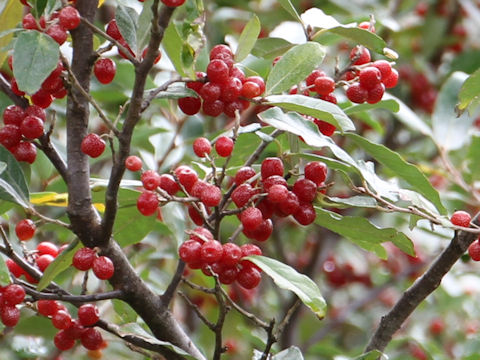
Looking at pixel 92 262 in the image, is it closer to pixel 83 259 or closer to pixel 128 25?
pixel 83 259

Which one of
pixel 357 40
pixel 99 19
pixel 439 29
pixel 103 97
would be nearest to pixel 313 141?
pixel 357 40

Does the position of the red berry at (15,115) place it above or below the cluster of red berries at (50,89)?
below

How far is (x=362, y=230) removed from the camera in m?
1.00

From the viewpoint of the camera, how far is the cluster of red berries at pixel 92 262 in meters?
0.88

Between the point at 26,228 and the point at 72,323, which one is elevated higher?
the point at 26,228

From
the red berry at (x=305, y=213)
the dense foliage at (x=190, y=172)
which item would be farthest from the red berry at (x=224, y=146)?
the red berry at (x=305, y=213)

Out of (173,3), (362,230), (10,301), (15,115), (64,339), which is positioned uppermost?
(173,3)

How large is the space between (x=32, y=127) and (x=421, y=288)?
0.56m

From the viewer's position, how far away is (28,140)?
3.01ft

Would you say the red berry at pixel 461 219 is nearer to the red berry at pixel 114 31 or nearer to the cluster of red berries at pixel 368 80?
the cluster of red berries at pixel 368 80

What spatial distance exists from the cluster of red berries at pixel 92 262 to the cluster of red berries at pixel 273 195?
Answer: 172 mm

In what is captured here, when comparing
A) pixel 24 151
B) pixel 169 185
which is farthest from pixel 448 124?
pixel 24 151

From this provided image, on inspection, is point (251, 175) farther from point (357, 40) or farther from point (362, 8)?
point (362, 8)

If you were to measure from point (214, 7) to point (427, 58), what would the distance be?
2.94 feet
